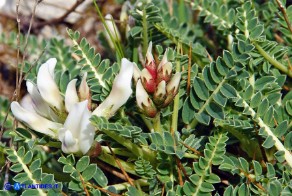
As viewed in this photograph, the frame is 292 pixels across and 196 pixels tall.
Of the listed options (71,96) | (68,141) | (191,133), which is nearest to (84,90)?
(71,96)

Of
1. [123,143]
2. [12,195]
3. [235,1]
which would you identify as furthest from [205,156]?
[235,1]

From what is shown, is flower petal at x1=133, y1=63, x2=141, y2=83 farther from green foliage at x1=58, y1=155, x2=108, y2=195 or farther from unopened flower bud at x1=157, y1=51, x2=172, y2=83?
green foliage at x1=58, y1=155, x2=108, y2=195

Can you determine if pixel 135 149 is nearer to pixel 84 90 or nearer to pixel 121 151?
pixel 121 151

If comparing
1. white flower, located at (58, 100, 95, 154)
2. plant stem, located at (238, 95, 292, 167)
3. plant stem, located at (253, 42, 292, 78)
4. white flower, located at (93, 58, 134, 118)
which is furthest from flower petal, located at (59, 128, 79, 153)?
plant stem, located at (253, 42, 292, 78)

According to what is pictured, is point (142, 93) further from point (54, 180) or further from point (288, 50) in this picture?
point (288, 50)

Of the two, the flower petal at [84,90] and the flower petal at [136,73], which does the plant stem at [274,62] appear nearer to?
the flower petal at [136,73]

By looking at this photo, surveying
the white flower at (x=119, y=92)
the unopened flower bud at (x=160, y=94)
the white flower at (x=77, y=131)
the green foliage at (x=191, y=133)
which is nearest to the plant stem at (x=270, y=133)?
the green foliage at (x=191, y=133)
